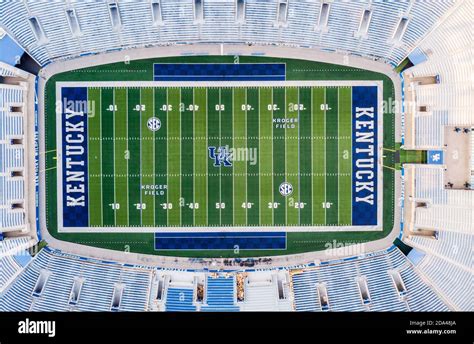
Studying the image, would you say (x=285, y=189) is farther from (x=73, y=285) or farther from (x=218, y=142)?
(x=73, y=285)

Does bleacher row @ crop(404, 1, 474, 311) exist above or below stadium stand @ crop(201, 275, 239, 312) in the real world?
above

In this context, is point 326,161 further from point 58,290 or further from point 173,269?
point 58,290

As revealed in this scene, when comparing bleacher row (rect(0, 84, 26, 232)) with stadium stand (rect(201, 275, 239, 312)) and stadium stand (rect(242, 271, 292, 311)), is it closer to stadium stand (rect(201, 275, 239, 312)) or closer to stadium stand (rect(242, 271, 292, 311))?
stadium stand (rect(201, 275, 239, 312))

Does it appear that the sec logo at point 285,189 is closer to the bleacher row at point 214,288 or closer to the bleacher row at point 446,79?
the bleacher row at point 214,288

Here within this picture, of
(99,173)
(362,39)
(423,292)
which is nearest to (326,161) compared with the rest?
(362,39)

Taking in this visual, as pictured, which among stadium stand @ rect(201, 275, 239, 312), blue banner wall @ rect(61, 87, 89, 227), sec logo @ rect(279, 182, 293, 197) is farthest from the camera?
sec logo @ rect(279, 182, 293, 197)

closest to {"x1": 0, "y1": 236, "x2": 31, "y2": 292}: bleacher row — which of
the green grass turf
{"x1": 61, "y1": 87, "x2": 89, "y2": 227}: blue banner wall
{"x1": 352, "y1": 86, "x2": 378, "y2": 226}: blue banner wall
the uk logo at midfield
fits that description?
the green grass turf

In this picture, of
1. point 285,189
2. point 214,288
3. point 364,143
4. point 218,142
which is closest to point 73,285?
point 214,288
